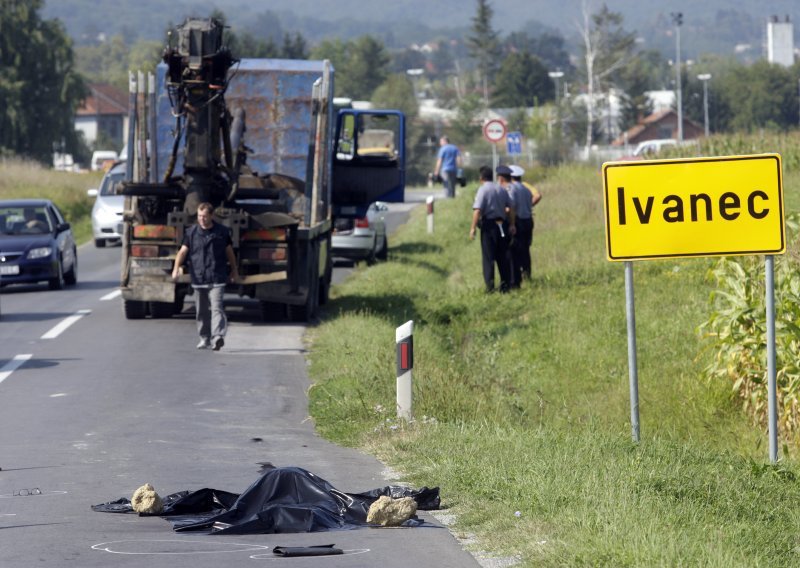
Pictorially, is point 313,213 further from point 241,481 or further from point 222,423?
point 241,481

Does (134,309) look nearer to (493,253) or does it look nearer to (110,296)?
(110,296)

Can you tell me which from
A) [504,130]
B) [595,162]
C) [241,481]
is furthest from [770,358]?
→ [595,162]

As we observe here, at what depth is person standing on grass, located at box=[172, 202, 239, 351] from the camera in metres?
16.2

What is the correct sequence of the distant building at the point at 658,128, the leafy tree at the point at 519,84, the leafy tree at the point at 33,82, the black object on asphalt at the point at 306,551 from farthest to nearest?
the leafy tree at the point at 519,84 < the distant building at the point at 658,128 < the leafy tree at the point at 33,82 < the black object on asphalt at the point at 306,551

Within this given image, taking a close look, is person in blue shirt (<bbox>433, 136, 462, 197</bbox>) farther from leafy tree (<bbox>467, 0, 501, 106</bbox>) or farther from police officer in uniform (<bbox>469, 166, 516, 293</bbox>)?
leafy tree (<bbox>467, 0, 501, 106</bbox>)

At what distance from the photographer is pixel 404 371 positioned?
11.3 metres

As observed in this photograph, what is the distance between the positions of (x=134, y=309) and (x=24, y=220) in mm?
6176

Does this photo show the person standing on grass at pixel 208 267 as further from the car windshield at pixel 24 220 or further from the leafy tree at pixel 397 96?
the leafy tree at pixel 397 96

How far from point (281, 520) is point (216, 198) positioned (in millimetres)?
10922

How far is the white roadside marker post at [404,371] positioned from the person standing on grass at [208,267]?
512cm

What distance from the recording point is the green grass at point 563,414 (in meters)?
7.34

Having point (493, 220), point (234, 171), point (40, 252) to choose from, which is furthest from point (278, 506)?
point (40, 252)

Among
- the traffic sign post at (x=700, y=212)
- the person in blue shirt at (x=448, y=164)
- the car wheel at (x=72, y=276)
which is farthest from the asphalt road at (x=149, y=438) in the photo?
the person in blue shirt at (x=448, y=164)

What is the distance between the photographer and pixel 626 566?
6.39 meters
